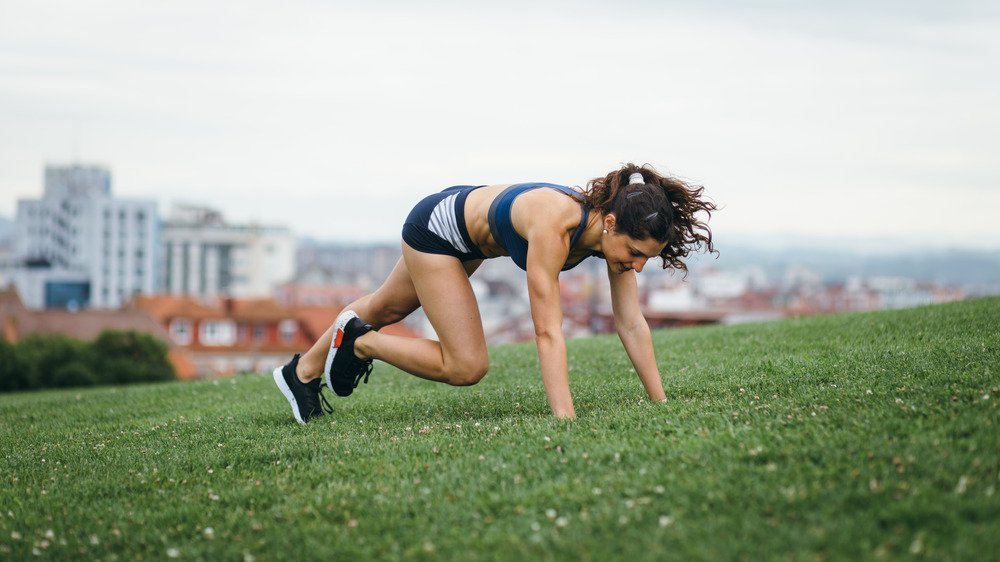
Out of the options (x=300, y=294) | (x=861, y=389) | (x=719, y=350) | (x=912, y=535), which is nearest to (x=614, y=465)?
(x=912, y=535)

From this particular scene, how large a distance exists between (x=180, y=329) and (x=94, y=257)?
97.8 m

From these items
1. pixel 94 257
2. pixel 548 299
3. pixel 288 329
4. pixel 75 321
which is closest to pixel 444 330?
pixel 548 299

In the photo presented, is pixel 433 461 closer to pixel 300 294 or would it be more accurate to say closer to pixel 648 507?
pixel 648 507

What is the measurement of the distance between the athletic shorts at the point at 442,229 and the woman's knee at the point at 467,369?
781 mm

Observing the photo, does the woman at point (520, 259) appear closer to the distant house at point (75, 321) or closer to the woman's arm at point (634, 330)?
the woman's arm at point (634, 330)

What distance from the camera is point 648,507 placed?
4.89 meters

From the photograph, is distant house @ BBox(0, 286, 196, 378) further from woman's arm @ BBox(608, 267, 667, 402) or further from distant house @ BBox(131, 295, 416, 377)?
woman's arm @ BBox(608, 267, 667, 402)

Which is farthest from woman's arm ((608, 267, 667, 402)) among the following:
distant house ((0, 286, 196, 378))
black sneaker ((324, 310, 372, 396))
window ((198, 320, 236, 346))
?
window ((198, 320, 236, 346))

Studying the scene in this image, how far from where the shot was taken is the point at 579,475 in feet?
18.0

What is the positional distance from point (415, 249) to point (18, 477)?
3281 millimetres

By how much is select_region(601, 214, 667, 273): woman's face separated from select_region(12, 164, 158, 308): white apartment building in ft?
584

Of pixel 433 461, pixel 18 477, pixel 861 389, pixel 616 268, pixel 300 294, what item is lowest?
pixel 300 294

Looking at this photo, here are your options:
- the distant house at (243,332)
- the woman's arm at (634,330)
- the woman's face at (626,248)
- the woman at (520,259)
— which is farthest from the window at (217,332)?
the woman's face at (626,248)

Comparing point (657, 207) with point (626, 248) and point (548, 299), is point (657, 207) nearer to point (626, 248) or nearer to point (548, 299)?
point (626, 248)
